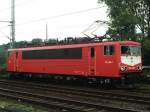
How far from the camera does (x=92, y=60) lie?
1018 inches

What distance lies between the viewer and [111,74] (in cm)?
2452

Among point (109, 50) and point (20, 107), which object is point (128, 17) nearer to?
point (109, 50)

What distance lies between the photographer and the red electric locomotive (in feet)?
80.0

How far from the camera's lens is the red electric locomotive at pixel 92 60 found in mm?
24391

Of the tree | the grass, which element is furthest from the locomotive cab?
the grass

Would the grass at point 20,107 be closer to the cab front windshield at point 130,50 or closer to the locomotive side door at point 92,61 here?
the locomotive side door at point 92,61

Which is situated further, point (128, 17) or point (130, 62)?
point (128, 17)

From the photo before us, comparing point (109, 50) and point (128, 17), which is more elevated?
point (128, 17)

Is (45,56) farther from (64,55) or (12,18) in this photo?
(12,18)

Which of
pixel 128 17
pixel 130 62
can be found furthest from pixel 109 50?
pixel 128 17

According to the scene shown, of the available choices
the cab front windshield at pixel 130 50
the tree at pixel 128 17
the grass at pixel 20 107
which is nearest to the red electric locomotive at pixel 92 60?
the cab front windshield at pixel 130 50

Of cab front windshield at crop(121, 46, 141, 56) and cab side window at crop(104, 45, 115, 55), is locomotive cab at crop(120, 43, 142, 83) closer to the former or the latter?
cab front windshield at crop(121, 46, 141, 56)

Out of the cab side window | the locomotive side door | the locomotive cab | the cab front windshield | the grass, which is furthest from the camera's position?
the locomotive side door

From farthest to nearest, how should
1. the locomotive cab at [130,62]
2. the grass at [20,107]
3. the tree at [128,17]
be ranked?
the tree at [128,17], the locomotive cab at [130,62], the grass at [20,107]
